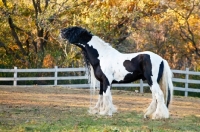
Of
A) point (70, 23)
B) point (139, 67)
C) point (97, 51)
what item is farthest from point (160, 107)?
point (70, 23)

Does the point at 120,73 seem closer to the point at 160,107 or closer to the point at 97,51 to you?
the point at 97,51

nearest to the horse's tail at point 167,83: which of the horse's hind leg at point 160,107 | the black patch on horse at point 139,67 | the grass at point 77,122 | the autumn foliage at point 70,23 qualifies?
the horse's hind leg at point 160,107

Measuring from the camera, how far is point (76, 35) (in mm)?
9766

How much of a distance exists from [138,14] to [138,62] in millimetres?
13145

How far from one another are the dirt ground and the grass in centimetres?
73

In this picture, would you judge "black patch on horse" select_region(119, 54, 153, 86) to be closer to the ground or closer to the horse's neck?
the horse's neck

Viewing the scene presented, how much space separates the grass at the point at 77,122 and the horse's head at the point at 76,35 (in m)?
1.50

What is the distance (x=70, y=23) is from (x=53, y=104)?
447 inches

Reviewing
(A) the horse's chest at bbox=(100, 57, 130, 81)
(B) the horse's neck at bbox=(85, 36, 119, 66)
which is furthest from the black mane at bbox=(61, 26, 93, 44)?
(A) the horse's chest at bbox=(100, 57, 130, 81)

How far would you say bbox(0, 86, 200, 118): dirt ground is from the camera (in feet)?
36.2

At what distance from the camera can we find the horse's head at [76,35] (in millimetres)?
9750

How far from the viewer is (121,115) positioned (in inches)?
376

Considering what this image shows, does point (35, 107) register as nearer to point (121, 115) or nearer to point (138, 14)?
point (121, 115)

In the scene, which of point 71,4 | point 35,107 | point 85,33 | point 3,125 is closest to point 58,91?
point 35,107
